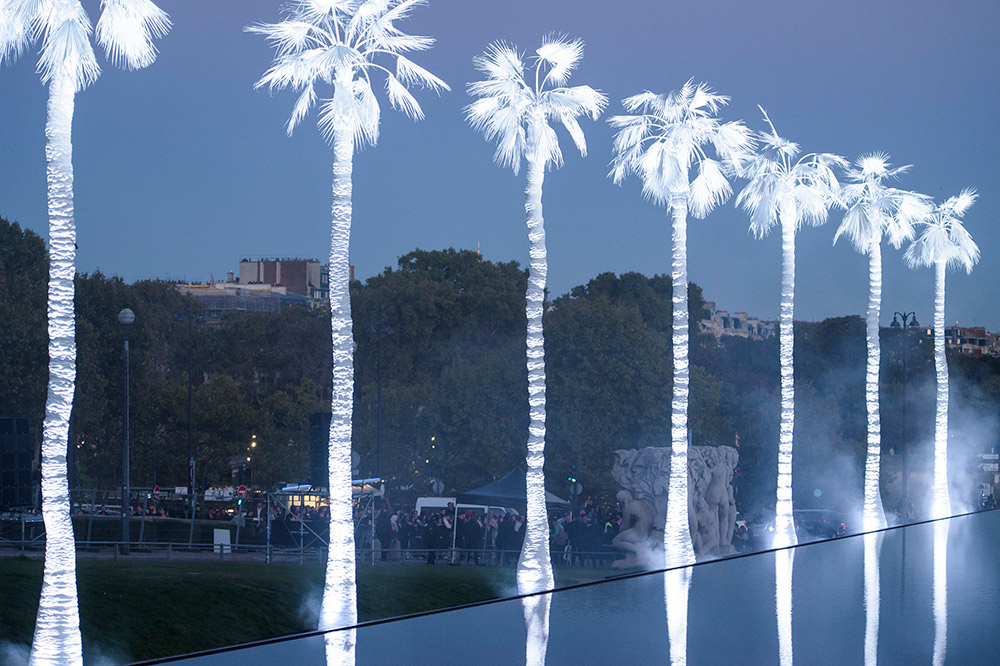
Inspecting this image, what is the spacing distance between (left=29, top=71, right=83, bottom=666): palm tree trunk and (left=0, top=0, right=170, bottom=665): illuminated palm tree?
1cm

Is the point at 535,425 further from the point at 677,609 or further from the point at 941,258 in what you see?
the point at 941,258

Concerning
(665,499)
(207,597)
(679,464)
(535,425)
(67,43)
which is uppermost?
(67,43)

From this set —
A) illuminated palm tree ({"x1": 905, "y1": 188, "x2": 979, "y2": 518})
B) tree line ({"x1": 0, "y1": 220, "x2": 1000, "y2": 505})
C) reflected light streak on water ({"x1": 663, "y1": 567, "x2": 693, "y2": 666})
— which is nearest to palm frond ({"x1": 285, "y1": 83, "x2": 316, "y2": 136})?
reflected light streak on water ({"x1": 663, "y1": 567, "x2": 693, "y2": 666})

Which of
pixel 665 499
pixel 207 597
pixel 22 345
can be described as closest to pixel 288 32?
pixel 207 597

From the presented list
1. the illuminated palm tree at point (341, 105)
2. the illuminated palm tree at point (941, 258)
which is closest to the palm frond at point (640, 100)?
the illuminated palm tree at point (341, 105)

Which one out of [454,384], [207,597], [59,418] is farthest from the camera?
[454,384]

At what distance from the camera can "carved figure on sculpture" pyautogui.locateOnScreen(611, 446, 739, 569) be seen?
2992cm

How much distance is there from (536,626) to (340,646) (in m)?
2.25

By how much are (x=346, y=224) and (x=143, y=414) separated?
40.4 m

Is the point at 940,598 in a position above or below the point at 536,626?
above

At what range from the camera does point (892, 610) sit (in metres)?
13.7

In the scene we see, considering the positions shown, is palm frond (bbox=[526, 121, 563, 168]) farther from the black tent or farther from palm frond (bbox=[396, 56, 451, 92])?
the black tent

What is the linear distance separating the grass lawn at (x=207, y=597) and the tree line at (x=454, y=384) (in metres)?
15.8

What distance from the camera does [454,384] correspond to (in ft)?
162
